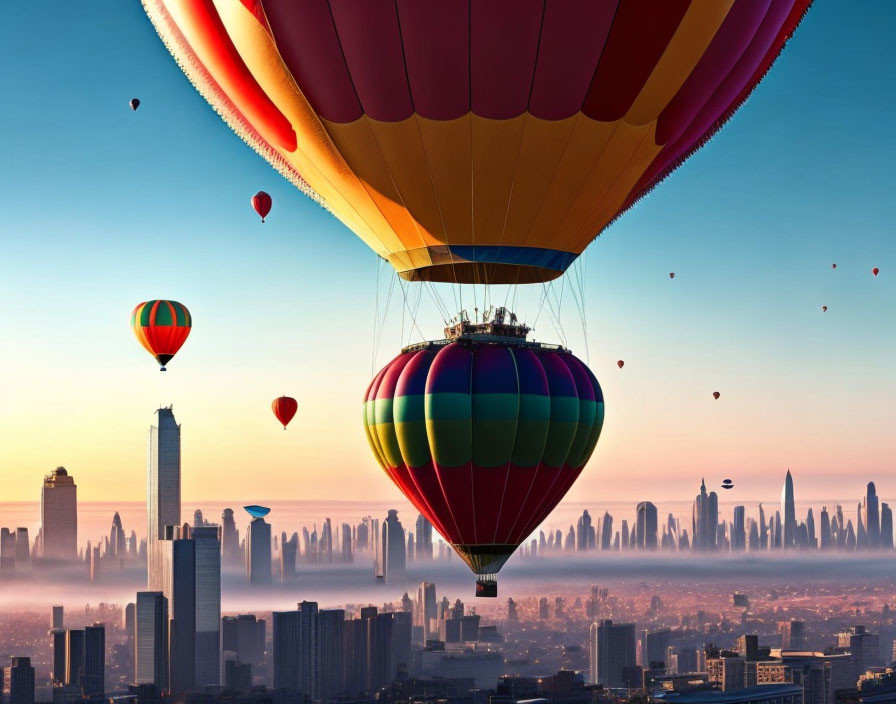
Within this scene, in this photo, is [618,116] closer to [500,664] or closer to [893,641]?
[500,664]

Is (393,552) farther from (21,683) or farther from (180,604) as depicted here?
(180,604)

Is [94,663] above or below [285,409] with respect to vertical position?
below

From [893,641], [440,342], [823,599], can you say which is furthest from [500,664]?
[440,342]

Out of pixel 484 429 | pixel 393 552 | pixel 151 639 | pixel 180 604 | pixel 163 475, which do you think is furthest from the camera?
pixel 163 475

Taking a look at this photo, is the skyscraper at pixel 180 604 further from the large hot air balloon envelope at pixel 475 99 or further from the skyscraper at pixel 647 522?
the large hot air balloon envelope at pixel 475 99

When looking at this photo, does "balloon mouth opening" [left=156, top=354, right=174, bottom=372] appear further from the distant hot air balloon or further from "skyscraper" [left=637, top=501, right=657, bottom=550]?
"skyscraper" [left=637, top=501, right=657, bottom=550]

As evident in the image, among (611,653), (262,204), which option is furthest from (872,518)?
(262,204)
